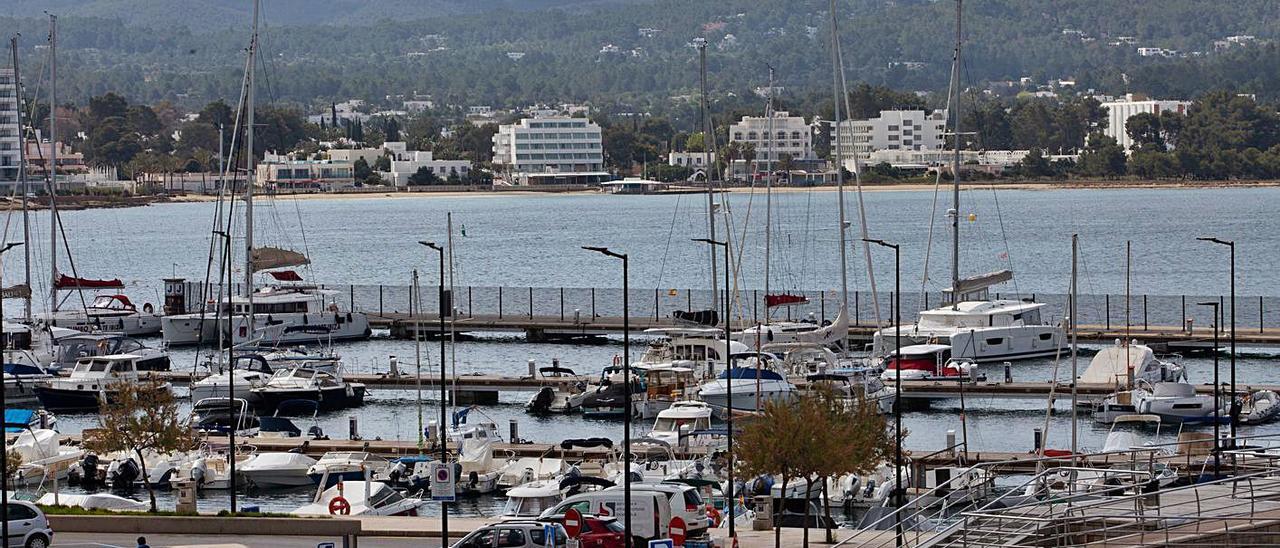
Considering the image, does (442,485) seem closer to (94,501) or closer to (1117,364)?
(94,501)

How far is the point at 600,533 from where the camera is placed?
31.2 meters

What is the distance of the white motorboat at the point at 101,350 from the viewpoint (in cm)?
6419

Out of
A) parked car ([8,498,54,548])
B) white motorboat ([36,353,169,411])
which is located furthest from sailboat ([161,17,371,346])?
parked car ([8,498,54,548])

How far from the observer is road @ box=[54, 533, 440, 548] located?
32.3 meters

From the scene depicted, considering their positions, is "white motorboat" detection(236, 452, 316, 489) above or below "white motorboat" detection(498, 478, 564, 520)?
below

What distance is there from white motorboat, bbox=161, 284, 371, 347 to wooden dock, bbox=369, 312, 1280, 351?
233cm

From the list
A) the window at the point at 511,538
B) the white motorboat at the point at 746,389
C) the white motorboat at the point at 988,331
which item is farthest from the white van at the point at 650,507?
the white motorboat at the point at 988,331

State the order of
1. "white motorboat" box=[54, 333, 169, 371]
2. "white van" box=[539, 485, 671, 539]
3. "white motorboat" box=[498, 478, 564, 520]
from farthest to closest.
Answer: "white motorboat" box=[54, 333, 169, 371] < "white motorboat" box=[498, 478, 564, 520] < "white van" box=[539, 485, 671, 539]

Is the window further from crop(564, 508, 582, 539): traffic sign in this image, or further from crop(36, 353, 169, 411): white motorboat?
crop(36, 353, 169, 411): white motorboat

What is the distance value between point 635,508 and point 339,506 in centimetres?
914

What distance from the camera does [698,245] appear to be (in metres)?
172

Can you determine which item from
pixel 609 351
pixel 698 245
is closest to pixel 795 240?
pixel 698 245

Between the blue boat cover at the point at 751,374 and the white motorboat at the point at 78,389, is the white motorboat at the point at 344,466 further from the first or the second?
the white motorboat at the point at 78,389

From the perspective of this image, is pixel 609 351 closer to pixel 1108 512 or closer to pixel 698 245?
pixel 1108 512
